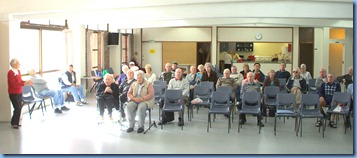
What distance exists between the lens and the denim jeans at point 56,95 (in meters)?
10.5

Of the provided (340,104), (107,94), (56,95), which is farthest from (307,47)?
(107,94)

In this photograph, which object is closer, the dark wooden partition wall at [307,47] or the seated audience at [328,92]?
the seated audience at [328,92]

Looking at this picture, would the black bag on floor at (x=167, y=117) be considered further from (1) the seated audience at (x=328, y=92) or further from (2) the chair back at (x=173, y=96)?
(1) the seated audience at (x=328, y=92)

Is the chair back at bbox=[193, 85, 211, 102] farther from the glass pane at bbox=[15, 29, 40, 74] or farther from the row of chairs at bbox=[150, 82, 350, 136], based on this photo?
the glass pane at bbox=[15, 29, 40, 74]

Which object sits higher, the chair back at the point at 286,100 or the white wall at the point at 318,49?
the white wall at the point at 318,49

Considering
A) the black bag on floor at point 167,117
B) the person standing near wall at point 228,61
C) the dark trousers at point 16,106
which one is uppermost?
the person standing near wall at point 228,61

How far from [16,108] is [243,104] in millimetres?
4534

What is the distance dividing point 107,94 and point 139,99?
0.81m

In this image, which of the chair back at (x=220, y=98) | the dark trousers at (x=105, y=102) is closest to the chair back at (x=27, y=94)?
the dark trousers at (x=105, y=102)

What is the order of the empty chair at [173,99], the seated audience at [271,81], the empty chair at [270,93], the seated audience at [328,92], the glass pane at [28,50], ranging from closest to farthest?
the empty chair at [173,99], the seated audience at [328,92], the empty chair at [270,93], the seated audience at [271,81], the glass pane at [28,50]

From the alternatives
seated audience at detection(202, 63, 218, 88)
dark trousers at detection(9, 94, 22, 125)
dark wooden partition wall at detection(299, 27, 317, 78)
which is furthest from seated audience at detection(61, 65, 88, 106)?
dark wooden partition wall at detection(299, 27, 317, 78)

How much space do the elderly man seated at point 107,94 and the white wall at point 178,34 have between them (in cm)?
1110

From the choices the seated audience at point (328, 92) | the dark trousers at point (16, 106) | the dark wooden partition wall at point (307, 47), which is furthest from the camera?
the dark wooden partition wall at point (307, 47)

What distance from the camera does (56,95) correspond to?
10.7m
